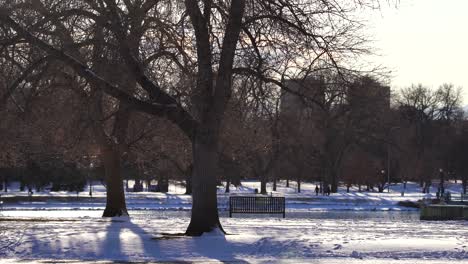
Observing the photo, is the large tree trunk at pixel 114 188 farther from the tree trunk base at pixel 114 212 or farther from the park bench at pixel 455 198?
the park bench at pixel 455 198

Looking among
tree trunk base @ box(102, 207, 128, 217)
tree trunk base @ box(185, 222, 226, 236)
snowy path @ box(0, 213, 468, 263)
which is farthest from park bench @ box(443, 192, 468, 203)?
tree trunk base @ box(185, 222, 226, 236)

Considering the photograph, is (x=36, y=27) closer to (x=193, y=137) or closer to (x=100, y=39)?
(x=100, y=39)

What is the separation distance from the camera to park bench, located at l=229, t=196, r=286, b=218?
3381 centimetres

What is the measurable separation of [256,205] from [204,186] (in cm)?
1689

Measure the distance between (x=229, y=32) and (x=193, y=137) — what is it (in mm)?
2877

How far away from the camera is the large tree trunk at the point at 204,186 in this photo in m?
17.4

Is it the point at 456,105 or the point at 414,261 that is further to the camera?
the point at 456,105

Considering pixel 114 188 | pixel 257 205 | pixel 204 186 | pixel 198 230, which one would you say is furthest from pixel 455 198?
pixel 198 230

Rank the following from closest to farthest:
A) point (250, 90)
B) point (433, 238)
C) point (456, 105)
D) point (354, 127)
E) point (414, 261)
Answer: point (414, 261) < point (433, 238) < point (250, 90) < point (354, 127) < point (456, 105)

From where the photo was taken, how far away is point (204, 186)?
1762cm

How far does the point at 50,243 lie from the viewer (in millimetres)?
15312

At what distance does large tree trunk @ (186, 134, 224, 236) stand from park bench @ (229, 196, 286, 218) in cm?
1609

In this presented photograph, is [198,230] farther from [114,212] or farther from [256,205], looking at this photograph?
[256,205]

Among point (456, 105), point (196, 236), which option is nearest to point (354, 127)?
point (456, 105)
